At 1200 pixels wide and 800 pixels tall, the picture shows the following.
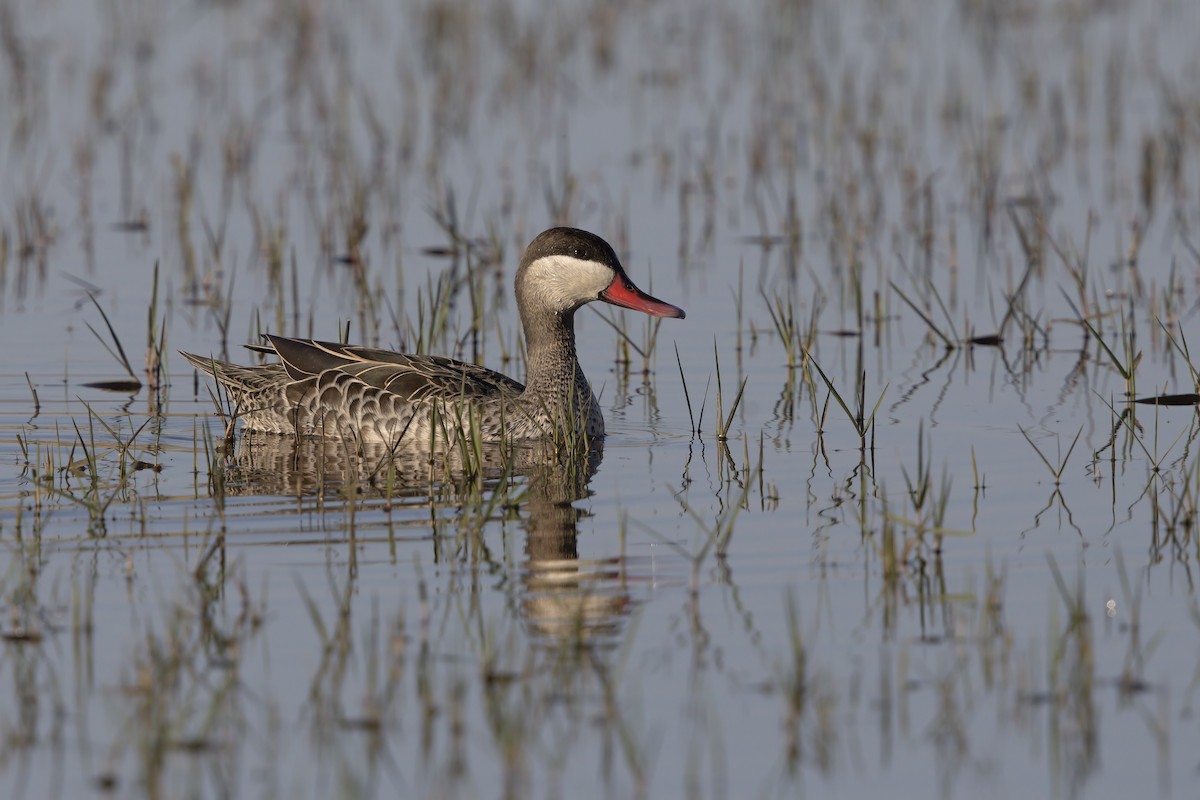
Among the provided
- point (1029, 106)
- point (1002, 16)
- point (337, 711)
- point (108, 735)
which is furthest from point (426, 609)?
point (1002, 16)

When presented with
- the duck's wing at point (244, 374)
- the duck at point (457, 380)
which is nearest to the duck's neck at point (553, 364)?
the duck at point (457, 380)

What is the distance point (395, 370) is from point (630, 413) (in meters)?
1.40

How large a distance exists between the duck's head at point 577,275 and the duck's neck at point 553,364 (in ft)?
0.33

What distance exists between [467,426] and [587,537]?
2077 mm

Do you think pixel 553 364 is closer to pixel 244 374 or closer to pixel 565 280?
pixel 565 280

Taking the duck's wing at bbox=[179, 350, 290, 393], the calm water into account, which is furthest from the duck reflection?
the duck's wing at bbox=[179, 350, 290, 393]

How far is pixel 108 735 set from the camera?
214 inches

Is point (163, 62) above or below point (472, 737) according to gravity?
above

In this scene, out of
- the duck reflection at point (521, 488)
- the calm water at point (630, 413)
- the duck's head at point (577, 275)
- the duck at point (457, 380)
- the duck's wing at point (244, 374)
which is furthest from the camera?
the duck's wing at point (244, 374)

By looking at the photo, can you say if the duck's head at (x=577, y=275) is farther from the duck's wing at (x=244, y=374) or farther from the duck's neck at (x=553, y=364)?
the duck's wing at (x=244, y=374)

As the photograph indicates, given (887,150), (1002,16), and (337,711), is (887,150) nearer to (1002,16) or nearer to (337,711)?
(1002,16)

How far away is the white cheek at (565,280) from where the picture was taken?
10250 millimetres

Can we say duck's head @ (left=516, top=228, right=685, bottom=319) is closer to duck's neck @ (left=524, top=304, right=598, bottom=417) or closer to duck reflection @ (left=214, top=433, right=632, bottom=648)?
duck's neck @ (left=524, top=304, right=598, bottom=417)

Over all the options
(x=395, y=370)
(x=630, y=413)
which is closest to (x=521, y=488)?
(x=395, y=370)
